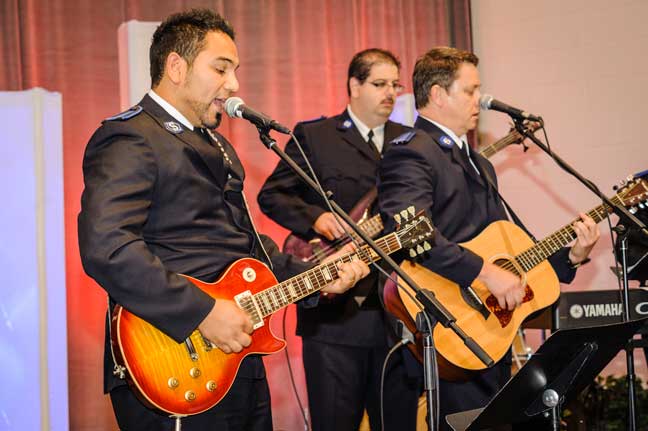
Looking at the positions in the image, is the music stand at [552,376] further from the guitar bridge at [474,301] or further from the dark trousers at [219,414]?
the guitar bridge at [474,301]

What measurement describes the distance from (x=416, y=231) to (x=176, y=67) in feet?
3.18

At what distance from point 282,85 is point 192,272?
2.83m

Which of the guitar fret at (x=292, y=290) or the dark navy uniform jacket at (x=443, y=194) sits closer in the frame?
the guitar fret at (x=292, y=290)

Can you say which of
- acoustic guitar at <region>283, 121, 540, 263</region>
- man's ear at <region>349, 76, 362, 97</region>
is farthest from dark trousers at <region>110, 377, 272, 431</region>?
man's ear at <region>349, 76, 362, 97</region>

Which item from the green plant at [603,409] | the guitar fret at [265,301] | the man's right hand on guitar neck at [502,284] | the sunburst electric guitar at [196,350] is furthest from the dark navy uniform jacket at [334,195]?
the green plant at [603,409]

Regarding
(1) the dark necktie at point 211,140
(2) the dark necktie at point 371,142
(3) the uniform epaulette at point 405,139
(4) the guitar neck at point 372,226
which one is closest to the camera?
(1) the dark necktie at point 211,140

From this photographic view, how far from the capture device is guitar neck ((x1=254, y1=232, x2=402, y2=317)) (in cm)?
257

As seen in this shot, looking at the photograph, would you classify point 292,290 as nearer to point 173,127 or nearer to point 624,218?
point 173,127

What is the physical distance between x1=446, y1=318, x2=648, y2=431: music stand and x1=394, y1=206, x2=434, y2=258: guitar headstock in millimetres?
592

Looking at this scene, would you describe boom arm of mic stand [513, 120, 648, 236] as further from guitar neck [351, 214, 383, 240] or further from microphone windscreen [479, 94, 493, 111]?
guitar neck [351, 214, 383, 240]

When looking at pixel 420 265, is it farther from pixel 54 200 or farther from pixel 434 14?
pixel 434 14

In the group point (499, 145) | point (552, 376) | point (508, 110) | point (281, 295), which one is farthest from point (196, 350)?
point (499, 145)

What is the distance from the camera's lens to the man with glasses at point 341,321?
3.60 metres

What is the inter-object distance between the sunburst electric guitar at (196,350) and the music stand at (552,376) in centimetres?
55
